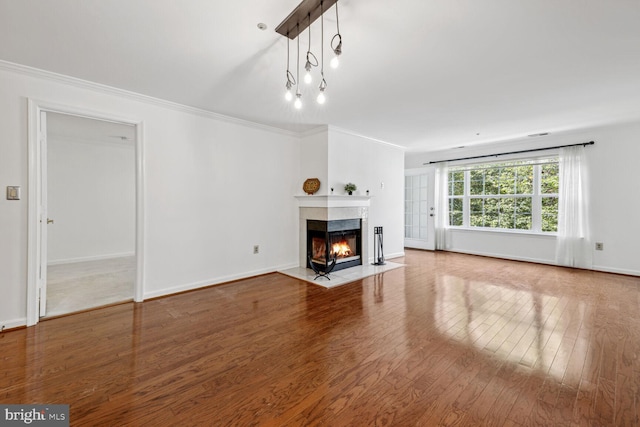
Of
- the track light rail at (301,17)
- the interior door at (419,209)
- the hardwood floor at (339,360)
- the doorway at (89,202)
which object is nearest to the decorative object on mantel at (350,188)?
the hardwood floor at (339,360)

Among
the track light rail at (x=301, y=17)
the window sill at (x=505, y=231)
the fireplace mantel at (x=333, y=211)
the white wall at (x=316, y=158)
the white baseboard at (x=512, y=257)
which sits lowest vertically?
the white baseboard at (x=512, y=257)

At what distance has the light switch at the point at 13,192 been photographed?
262cm

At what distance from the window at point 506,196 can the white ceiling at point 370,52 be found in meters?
1.83

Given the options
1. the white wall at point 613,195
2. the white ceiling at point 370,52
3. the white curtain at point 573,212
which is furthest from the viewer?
the white curtain at point 573,212

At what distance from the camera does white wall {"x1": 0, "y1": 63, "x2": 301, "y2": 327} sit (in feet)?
8.68

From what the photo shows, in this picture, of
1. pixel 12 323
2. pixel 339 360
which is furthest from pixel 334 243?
pixel 12 323

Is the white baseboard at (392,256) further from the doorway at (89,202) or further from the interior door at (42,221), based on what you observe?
the interior door at (42,221)

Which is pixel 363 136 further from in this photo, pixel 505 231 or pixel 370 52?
pixel 505 231

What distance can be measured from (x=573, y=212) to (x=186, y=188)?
6.54 metres

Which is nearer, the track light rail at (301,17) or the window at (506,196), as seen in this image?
the track light rail at (301,17)

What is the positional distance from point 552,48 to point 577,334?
2.54 meters

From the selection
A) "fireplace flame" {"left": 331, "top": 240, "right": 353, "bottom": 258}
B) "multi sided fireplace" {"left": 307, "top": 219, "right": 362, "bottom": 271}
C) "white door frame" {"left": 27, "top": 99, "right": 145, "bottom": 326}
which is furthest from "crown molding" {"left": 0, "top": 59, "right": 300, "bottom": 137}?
"fireplace flame" {"left": 331, "top": 240, "right": 353, "bottom": 258}

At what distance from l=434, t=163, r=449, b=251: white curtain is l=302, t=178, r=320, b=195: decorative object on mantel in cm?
362

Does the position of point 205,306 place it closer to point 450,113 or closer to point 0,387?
point 0,387
